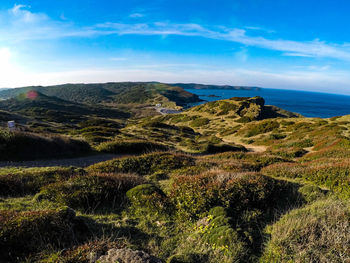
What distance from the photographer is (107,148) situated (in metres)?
22.9

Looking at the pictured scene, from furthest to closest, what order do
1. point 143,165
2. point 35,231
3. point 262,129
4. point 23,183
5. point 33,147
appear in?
point 262,129 → point 33,147 → point 143,165 → point 23,183 → point 35,231

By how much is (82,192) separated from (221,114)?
2948 inches

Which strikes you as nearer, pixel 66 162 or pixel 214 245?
pixel 214 245

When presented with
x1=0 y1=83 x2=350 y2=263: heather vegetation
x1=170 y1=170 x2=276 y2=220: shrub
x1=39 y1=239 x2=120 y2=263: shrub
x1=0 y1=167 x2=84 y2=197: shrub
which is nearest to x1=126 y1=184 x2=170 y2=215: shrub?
x1=0 y1=83 x2=350 y2=263: heather vegetation

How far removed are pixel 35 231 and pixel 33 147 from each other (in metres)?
17.9

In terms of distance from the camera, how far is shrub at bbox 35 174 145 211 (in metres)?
7.31

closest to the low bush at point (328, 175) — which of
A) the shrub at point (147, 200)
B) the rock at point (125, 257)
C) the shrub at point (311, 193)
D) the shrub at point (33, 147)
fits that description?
the shrub at point (311, 193)

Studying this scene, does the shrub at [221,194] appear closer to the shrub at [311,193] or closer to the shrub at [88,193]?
the shrub at [311,193]

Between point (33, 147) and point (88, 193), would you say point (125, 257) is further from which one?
point (33, 147)

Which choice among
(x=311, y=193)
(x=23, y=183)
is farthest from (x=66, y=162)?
(x=311, y=193)

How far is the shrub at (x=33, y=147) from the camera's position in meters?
17.3

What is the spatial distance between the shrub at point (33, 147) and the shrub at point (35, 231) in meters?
15.9

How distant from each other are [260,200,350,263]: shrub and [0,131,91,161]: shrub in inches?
810

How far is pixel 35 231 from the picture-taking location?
14.7 feet
